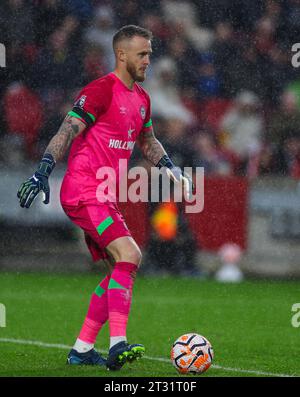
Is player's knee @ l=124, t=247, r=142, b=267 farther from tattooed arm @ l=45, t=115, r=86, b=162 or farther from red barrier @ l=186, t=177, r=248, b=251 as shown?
red barrier @ l=186, t=177, r=248, b=251

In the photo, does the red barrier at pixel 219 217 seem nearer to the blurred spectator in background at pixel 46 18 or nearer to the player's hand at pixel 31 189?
the blurred spectator in background at pixel 46 18

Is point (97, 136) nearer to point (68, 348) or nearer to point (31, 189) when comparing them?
point (31, 189)

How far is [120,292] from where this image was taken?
6.22 metres

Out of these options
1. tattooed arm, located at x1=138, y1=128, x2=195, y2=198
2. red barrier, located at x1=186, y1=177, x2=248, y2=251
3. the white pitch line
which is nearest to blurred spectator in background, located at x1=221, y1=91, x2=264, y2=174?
red barrier, located at x1=186, y1=177, x2=248, y2=251

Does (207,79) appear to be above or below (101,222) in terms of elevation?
above

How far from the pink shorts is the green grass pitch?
0.75 metres

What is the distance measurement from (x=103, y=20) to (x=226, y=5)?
216 centimetres

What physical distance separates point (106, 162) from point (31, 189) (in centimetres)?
76

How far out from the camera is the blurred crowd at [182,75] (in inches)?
524

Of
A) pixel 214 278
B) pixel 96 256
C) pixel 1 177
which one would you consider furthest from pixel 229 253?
pixel 96 256

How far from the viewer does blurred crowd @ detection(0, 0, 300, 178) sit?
43.7 ft

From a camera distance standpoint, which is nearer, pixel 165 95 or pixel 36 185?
pixel 36 185

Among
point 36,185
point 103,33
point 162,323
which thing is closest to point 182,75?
point 103,33

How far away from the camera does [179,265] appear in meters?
12.8
